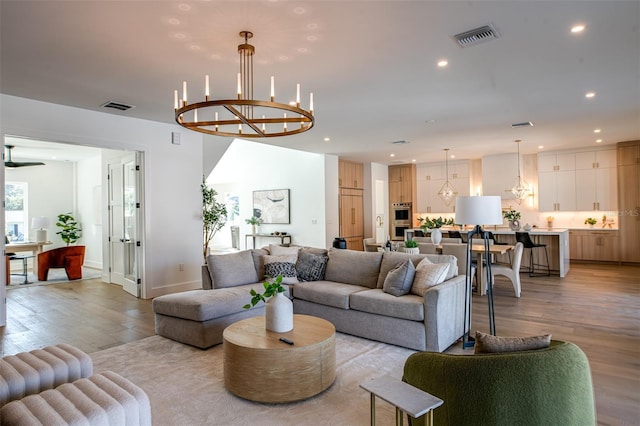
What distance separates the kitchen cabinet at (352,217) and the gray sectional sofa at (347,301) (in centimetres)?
531

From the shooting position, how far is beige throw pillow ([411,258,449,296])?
3.75 m

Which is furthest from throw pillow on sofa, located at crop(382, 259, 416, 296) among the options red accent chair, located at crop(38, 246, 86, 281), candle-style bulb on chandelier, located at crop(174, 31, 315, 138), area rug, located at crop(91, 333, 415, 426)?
red accent chair, located at crop(38, 246, 86, 281)

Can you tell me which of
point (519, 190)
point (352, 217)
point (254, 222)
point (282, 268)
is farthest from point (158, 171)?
point (519, 190)

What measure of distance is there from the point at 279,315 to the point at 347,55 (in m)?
2.38

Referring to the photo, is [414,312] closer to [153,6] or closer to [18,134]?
[153,6]

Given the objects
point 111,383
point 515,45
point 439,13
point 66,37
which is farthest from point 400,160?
point 111,383

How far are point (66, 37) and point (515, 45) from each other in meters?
3.77

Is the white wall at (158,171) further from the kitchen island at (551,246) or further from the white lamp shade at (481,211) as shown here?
the kitchen island at (551,246)

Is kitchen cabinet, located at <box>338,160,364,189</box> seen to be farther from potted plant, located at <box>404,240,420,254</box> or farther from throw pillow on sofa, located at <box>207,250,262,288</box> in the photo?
throw pillow on sofa, located at <box>207,250,262,288</box>

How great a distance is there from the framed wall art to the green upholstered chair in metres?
8.36

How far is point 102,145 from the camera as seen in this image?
17.7 feet

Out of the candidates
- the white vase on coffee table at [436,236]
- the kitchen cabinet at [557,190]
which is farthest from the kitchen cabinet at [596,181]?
the white vase on coffee table at [436,236]

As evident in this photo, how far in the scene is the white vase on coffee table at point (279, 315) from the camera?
3033mm

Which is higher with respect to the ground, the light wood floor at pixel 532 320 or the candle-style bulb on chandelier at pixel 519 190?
the candle-style bulb on chandelier at pixel 519 190
